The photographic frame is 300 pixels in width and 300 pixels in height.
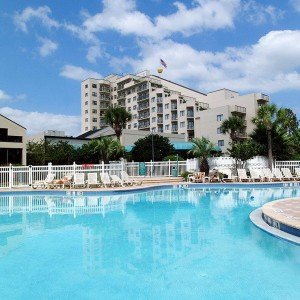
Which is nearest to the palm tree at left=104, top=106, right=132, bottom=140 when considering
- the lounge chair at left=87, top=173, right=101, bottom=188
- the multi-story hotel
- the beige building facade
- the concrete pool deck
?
the beige building facade

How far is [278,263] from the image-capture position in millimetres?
6496

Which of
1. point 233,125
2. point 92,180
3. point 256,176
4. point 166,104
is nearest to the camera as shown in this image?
point 92,180

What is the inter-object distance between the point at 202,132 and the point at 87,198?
48.1 meters

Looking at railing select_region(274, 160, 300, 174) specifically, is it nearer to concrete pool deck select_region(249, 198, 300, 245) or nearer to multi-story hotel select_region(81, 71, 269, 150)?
concrete pool deck select_region(249, 198, 300, 245)

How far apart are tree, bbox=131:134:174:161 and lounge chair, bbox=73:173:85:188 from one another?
61.2ft

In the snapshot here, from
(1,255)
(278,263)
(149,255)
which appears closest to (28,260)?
(1,255)

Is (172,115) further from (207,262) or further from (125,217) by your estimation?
(207,262)

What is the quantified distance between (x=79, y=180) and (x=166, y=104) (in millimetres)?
54170

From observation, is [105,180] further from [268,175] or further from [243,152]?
[268,175]

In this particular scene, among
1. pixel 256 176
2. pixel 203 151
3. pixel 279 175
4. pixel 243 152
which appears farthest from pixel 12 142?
pixel 279 175

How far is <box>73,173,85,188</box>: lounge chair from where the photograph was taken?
71.0 ft

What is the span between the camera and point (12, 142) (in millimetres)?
44188

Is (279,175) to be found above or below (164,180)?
above

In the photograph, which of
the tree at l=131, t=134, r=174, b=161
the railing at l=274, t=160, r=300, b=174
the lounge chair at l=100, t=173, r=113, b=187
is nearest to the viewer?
the lounge chair at l=100, t=173, r=113, b=187
